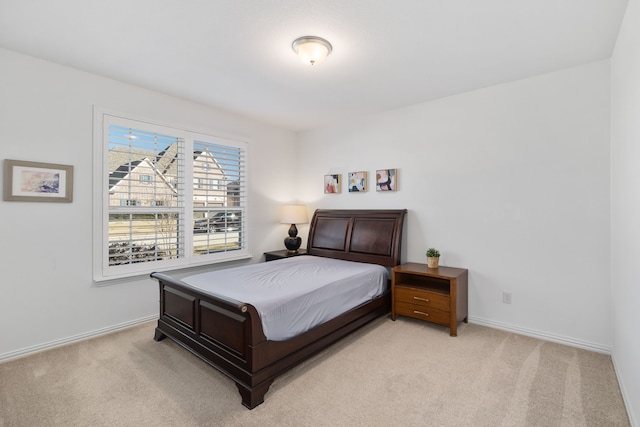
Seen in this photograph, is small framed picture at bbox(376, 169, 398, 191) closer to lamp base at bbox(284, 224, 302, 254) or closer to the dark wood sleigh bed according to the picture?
the dark wood sleigh bed

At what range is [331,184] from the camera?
4.71m

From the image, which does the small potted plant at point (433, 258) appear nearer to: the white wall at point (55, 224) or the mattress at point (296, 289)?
the mattress at point (296, 289)

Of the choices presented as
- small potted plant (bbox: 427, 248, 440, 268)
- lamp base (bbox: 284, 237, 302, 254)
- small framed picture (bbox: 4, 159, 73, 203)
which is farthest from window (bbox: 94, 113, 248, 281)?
small potted plant (bbox: 427, 248, 440, 268)

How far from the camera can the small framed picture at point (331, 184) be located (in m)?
4.65

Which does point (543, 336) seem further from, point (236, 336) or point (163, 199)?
point (163, 199)

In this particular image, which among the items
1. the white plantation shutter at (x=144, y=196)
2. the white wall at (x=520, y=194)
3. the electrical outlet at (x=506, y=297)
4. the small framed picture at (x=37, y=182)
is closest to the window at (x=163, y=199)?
the white plantation shutter at (x=144, y=196)

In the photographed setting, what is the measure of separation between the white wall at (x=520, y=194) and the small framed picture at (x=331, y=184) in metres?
0.80

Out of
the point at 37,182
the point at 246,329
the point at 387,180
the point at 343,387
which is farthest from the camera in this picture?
the point at 387,180

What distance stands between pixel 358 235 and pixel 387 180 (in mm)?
Result: 826

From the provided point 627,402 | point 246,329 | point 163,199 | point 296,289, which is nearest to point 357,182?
point 296,289

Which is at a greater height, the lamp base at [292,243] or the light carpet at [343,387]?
the lamp base at [292,243]

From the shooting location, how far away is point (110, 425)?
1.85m

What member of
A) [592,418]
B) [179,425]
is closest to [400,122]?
[592,418]

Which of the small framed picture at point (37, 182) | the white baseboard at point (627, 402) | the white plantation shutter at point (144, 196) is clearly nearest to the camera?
the white baseboard at point (627, 402)
